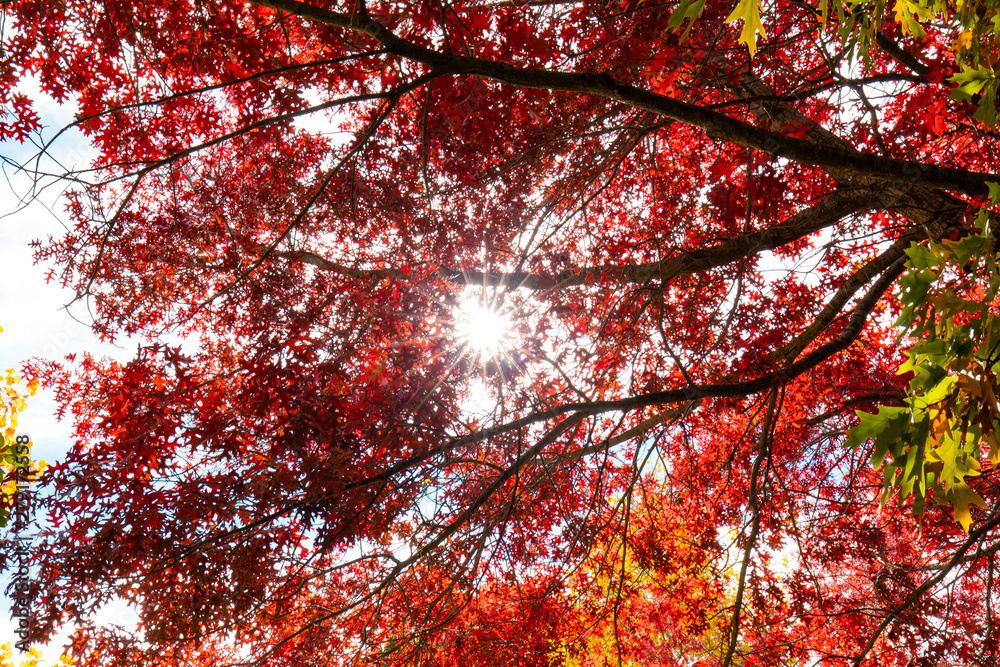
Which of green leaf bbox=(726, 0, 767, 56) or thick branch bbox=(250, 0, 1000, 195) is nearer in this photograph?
green leaf bbox=(726, 0, 767, 56)

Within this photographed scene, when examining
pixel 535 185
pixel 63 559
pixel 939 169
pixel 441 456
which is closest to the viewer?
pixel 939 169

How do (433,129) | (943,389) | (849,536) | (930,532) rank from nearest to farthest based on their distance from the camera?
(943,389) → (433,129) → (930,532) → (849,536)

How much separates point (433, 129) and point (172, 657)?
446cm

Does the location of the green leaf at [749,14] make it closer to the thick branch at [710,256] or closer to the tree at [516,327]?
the tree at [516,327]

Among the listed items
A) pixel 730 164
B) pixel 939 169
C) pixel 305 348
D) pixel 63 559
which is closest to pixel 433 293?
pixel 305 348

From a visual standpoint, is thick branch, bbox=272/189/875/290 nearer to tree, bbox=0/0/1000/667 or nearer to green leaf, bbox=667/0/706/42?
tree, bbox=0/0/1000/667

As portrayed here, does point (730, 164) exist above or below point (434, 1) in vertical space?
below

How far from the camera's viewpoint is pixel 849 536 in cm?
600

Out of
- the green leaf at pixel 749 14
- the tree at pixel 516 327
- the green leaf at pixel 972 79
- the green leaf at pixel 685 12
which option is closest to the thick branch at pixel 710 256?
the tree at pixel 516 327

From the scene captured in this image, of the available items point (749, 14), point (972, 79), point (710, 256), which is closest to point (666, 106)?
point (749, 14)

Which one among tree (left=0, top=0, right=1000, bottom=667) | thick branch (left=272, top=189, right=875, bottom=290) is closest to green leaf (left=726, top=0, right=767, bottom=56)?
tree (left=0, top=0, right=1000, bottom=667)

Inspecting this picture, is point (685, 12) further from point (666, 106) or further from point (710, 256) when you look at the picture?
point (710, 256)

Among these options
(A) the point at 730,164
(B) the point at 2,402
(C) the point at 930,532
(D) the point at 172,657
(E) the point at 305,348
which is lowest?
(D) the point at 172,657

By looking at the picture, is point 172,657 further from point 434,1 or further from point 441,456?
point 434,1
